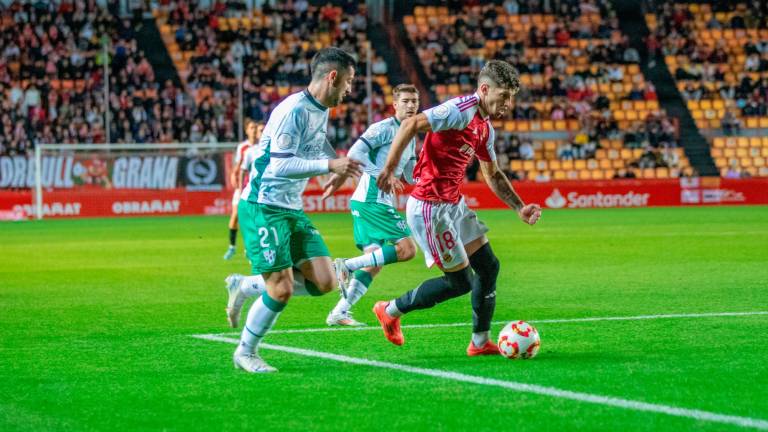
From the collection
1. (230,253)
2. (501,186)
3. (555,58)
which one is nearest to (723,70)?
(555,58)

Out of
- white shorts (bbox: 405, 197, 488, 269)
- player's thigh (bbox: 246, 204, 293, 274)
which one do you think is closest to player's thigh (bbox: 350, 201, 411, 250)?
white shorts (bbox: 405, 197, 488, 269)

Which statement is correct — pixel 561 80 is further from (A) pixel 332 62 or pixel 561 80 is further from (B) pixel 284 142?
(B) pixel 284 142

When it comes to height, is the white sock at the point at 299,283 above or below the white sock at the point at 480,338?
above

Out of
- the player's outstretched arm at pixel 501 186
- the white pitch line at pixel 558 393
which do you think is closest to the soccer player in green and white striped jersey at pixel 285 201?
the white pitch line at pixel 558 393

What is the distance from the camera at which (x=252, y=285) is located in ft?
31.5

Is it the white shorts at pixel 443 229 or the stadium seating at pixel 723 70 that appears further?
the stadium seating at pixel 723 70

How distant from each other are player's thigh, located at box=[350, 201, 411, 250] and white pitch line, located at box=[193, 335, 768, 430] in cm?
288

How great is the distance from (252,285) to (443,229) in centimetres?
170

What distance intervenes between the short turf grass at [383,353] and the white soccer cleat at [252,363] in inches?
3.2

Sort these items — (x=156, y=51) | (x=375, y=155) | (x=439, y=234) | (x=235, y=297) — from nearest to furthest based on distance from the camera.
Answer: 1. (x=439, y=234)
2. (x=235, y=297)
3. (x=375, y=155)
4. (x=156, y=51)

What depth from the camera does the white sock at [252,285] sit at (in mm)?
9539

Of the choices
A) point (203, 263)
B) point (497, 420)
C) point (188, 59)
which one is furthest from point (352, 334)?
point (188, 59)

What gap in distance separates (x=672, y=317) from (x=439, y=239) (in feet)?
10.3

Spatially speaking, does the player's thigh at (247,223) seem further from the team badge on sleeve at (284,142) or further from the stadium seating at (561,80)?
the stadium seating at (561,80)
